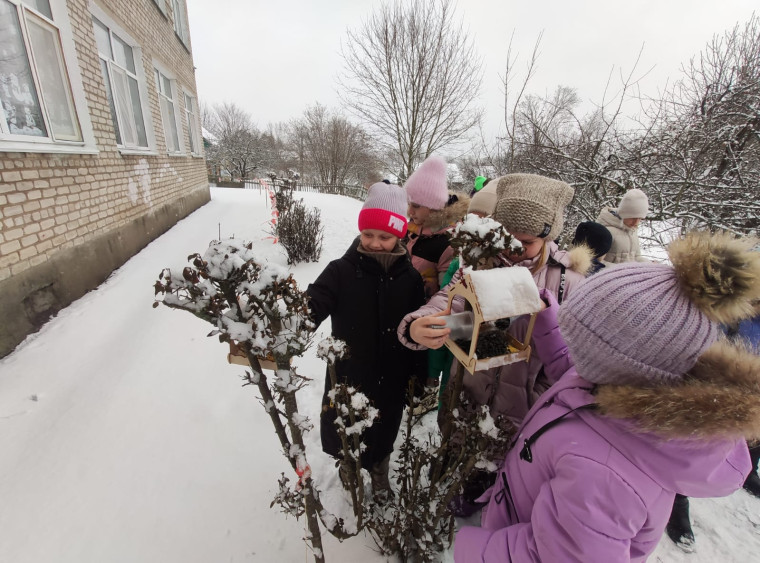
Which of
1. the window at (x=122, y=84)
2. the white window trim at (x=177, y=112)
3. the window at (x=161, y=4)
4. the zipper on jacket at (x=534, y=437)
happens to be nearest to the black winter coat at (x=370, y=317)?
the zipper on jacket at (x=534, y=437)

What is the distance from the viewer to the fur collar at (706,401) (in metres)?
0.64

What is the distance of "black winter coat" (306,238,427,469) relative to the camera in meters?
1.55

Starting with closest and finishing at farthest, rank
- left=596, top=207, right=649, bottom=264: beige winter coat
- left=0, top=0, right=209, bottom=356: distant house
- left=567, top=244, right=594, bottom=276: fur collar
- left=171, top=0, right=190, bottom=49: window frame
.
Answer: left=567, top=244, right=594, bottom=276: fur collar, left=0, top=0, right=209, bottom=356: distant house, left=596, top=207, right=649, bottom=264: beige winter coat, left=171, top=0, right=190, bottom=49: window frame

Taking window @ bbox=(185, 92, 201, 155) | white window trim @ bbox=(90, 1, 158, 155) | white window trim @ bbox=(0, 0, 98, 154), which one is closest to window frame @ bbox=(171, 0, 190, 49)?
window @ bbox=(185, 92, 201, 155)

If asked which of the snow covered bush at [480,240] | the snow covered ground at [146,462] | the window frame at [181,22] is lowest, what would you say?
the snow covered ground at [146,462]

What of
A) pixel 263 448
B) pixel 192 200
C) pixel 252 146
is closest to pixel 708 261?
pixel 263 448

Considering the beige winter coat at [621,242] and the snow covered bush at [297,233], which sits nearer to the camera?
the beige winter coat at [621,242]

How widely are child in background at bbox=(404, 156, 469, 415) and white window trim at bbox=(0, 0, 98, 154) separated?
355cm

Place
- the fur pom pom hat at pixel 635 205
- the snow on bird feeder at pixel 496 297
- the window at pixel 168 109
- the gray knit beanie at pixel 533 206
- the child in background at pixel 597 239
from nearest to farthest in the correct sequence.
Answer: the snow on bird feeder at pixel 496 297
the gray knit beanie at pixel 533 206
the child in background at pixel 597 239
the fur pom pom hat at pixel 635 205
the window at pixel 168 109

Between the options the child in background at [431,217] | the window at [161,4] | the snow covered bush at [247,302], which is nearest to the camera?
the snow covered bush at [247,302]

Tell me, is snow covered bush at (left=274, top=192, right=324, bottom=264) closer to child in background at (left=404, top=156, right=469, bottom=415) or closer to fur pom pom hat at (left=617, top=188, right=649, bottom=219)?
child in background at (left=404, top=156, right=469, bottom=415)

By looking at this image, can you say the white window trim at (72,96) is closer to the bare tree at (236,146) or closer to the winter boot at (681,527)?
the winter boot at (681,527)

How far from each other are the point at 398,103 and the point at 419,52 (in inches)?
55.0

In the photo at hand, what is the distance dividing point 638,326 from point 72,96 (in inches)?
218
